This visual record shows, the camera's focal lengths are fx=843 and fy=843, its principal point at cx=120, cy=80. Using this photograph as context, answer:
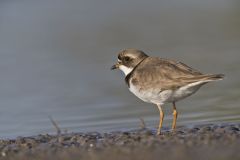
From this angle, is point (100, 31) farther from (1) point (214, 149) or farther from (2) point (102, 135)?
(1) point (214, 149)

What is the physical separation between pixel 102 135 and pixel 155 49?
24.6ft

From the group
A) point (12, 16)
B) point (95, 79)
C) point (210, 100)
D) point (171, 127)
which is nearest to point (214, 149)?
point (171, 127)

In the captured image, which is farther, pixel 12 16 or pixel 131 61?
pixel 12 16

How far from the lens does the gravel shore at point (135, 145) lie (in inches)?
407

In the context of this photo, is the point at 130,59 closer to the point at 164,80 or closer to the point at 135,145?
the point at 164,80

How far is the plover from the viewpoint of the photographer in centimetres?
1245

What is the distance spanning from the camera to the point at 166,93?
1275cm

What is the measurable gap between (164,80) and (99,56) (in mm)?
7464

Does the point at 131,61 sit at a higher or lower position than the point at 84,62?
lower

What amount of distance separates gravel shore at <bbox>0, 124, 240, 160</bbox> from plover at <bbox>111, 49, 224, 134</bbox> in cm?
54

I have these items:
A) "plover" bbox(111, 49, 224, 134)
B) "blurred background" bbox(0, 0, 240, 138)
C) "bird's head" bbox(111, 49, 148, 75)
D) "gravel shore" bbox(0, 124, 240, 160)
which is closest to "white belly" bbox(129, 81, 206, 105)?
"plover" bbox(111, 49, 224, 134)

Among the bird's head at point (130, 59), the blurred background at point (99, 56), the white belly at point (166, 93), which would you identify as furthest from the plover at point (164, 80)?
the blurred background at point (99, 56)

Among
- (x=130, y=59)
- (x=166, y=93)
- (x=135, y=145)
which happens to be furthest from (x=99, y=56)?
(x=135, y=145)

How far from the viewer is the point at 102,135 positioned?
12805 mm
